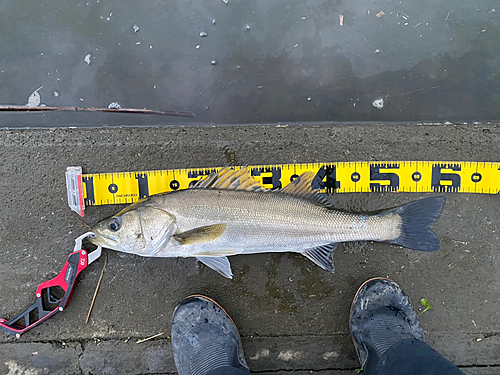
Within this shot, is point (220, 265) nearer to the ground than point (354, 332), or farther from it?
farther from it

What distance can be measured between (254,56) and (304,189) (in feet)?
5.07

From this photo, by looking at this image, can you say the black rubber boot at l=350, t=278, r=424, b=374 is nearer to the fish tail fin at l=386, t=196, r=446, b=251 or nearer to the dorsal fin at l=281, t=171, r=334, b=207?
the fish tail fin at l=386, t=196, r=446, b=251

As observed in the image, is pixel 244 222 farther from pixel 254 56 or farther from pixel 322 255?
pixel 254 56

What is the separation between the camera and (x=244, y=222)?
2.56 m

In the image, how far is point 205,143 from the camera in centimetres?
309

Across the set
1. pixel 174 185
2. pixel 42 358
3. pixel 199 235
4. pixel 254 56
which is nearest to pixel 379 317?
pixel 199 235

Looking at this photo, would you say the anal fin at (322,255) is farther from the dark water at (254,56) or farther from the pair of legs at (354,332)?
the dark water at (254,56)

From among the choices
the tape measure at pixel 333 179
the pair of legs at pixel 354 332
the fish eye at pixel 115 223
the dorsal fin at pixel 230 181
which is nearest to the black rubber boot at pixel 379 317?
the pair of legs at pixel 354 332

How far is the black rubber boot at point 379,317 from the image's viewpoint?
2.81 metres

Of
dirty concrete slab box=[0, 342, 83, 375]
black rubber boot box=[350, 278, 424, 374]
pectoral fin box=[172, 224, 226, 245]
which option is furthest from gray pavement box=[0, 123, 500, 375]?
pectoral fin box=[172, 224, 226, 245]

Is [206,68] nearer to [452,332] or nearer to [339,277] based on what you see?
[339,277]

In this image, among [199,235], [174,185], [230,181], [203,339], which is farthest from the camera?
[174,185]

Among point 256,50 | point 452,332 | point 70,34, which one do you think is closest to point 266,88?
point 256,50

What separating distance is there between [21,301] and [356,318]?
11.4 feet
